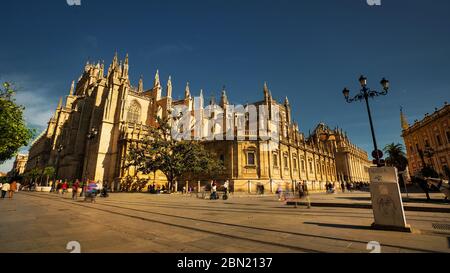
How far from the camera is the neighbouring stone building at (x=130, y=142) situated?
1112 inches

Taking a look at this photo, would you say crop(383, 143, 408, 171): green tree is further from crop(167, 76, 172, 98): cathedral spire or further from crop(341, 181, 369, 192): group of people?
crop(167, 76, 172, 98): cathedral spire

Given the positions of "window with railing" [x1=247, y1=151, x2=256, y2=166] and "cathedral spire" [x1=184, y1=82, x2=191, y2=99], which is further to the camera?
"cathedral spire" [x1=184, y1=82, x2=191, y2=99]

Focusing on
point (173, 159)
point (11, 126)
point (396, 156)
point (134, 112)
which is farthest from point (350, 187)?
point (11, 126)

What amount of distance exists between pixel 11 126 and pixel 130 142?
14.8 m

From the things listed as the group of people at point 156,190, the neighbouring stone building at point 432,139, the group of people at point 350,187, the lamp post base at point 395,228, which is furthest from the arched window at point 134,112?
the neighbouring stone building at point 432,139

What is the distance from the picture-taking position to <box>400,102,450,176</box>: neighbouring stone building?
35.6 meters

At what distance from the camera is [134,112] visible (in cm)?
3809

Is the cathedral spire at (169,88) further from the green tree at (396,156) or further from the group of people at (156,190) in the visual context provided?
the green tree at (396,156)

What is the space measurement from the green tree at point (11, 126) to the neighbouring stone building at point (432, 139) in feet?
156

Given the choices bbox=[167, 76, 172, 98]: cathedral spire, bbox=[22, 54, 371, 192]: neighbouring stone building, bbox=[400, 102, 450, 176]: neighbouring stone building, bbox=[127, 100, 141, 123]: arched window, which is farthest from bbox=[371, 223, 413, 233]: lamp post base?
bbox=[127, 100, 141, 123]: arched window

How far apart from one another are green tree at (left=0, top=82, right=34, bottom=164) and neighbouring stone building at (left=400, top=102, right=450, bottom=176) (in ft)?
156

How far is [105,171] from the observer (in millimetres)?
31312

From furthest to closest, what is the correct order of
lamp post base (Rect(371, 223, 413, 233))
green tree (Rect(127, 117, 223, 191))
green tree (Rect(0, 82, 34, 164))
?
green tree (Rect(127, 117, 223, 191)), green tree (Rect(0, 82, 34, 164)), lamp post base (Rect(371, 223, 413, 233))
